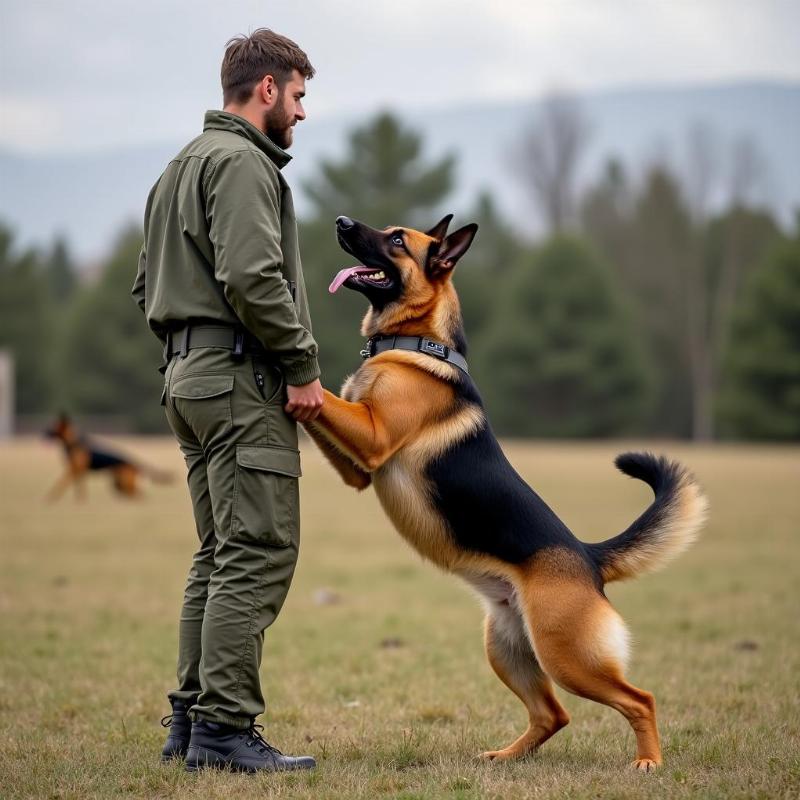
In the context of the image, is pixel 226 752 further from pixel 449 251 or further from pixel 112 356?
pixel 112 356

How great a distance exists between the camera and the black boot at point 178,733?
4.32 metres

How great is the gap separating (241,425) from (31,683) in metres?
2.91

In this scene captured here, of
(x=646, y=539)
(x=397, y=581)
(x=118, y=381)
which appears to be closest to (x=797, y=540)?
(x=397, y=581)

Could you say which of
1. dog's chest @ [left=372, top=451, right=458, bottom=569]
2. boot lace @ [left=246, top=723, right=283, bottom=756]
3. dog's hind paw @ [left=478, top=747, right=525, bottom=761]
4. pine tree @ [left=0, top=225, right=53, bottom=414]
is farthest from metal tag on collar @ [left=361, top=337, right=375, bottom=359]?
pine tree @ [left=0, top=225, right=53, bottom=414]

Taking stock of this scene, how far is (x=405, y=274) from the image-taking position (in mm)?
4785

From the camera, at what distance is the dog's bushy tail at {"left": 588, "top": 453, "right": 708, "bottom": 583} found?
454 centimetres

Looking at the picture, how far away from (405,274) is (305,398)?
966mm

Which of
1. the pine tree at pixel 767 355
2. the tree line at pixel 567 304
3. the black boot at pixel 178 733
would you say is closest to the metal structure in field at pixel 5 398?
the tree line at pixel 567 304

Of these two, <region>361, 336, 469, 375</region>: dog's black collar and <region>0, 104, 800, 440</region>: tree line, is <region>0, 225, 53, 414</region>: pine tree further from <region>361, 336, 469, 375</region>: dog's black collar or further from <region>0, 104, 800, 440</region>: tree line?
<region>361, 336, 469, 375</region>: dog's black collar

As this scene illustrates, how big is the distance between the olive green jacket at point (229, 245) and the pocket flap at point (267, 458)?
29cm

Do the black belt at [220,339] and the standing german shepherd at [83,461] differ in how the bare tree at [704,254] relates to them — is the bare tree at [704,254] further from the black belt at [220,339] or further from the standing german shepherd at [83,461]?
the black belt at [220,339]

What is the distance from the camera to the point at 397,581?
1131 centimetres

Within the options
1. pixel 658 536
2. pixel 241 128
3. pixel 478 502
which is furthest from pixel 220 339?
pixel 658 536

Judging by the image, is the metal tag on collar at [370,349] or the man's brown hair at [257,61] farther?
the metal tag on collar at [370,349]
